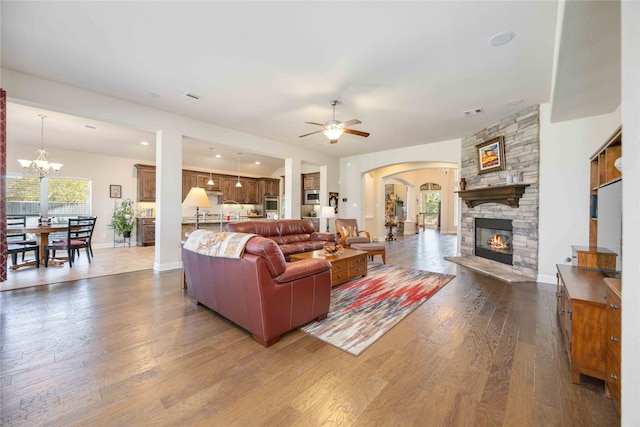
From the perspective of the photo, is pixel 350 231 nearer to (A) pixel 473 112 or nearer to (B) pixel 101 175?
(A) pixel 473 112

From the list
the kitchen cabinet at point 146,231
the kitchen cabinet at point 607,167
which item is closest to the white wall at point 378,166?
the kitchen cabinet at point 607,167

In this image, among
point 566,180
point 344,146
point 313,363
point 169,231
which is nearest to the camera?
point 313,363

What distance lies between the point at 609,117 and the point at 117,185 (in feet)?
35.5

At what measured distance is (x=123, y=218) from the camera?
7.29 metres

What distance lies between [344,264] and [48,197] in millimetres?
8066

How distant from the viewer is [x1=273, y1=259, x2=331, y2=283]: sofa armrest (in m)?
2.22

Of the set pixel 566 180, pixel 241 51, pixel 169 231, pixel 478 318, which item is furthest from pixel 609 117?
pixel 169 231

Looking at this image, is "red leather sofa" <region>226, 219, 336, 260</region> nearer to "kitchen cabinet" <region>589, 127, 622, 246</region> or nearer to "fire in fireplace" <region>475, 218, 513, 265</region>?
"fire in fireplace" <region>475, 218, 513, 265</region>

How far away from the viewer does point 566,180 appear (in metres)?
3.97

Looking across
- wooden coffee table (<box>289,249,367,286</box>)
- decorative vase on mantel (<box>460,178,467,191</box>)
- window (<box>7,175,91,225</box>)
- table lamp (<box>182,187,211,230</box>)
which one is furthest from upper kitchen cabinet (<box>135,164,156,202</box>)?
decorative vase on mantel (<box>460,178,467,191</box>)

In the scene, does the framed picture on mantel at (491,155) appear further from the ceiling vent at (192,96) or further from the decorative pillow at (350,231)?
the ceiling vent at (192,96)

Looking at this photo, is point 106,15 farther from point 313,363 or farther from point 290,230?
point 290,230

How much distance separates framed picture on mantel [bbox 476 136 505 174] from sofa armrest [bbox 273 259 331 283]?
439 cm
